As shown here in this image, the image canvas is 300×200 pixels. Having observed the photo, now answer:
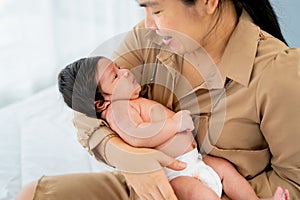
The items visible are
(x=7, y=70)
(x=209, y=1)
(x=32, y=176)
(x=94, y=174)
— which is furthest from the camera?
(x=7, y=70)

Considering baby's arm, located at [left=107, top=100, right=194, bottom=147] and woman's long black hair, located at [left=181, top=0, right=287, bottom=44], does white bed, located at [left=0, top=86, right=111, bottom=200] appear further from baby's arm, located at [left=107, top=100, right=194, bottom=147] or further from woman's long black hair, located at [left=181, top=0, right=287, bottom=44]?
woman's long black hair, located at [left=181, top=0, right=287, bottom=44]

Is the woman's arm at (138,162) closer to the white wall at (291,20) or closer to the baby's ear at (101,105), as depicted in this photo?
the baby's ear at (101,105)

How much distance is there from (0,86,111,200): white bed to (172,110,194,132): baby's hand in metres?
0.58

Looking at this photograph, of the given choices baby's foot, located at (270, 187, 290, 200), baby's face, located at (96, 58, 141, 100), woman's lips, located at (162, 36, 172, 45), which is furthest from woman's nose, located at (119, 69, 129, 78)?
baby's foot, located at (270, 187, 290, 200)

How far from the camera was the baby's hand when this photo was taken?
1.10 meters

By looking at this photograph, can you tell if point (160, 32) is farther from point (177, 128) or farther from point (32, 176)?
point (32, 176)

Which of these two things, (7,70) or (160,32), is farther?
(7,70)

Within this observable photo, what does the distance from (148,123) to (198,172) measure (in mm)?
163

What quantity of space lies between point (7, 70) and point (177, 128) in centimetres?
140

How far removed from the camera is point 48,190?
126 centimetres

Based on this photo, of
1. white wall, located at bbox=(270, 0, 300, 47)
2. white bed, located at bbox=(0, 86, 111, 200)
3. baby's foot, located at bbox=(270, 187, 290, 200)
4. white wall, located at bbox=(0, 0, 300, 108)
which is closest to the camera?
baby's foot, located at bbox=(270, 187, 290, 200)

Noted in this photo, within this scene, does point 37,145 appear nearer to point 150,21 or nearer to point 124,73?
point 124,73

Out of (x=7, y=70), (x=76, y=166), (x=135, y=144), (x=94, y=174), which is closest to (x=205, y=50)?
(x=135, y=144)

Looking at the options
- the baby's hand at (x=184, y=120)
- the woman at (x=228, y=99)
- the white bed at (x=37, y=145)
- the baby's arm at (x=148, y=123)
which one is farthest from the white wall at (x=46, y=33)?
the baby's hand at (x=184, y=120)
